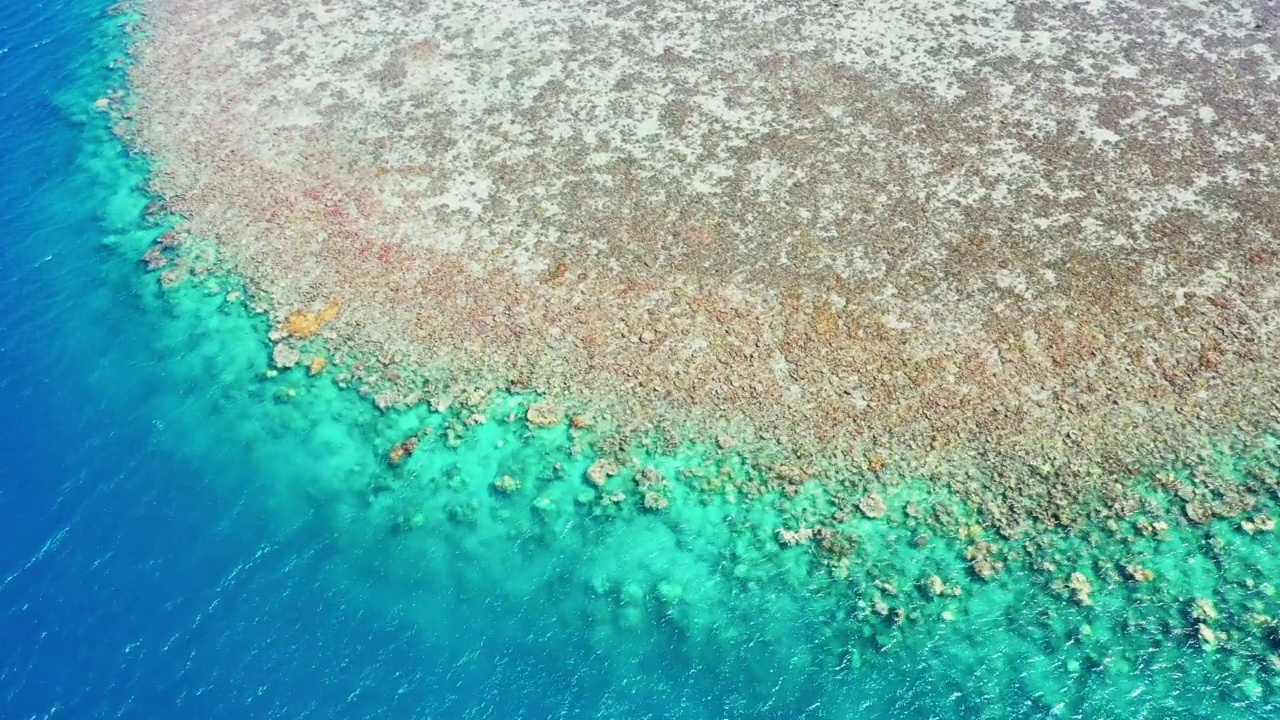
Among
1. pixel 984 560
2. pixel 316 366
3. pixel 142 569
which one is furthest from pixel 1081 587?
pixel 142 569

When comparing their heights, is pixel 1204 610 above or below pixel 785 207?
below

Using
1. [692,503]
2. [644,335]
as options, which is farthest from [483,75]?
[692,503]

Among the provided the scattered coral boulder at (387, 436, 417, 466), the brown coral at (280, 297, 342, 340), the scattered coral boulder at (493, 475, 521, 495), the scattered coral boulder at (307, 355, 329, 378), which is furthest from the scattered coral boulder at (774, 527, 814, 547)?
the brown coral at (280, 297, 342, 340)

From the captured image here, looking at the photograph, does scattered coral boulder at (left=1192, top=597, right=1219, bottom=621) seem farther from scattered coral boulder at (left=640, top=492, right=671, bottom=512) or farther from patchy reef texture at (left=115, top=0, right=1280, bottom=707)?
scattered coral boulder at (left=640, top=492, right=671, bottom=512)

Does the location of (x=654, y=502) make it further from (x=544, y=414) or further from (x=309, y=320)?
(x=309, y=320)

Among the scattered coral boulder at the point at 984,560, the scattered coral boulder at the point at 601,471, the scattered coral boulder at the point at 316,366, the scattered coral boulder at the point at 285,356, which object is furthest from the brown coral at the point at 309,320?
the scattered coral boulder at the point at 984,560

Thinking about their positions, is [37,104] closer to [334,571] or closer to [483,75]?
[483,75]
